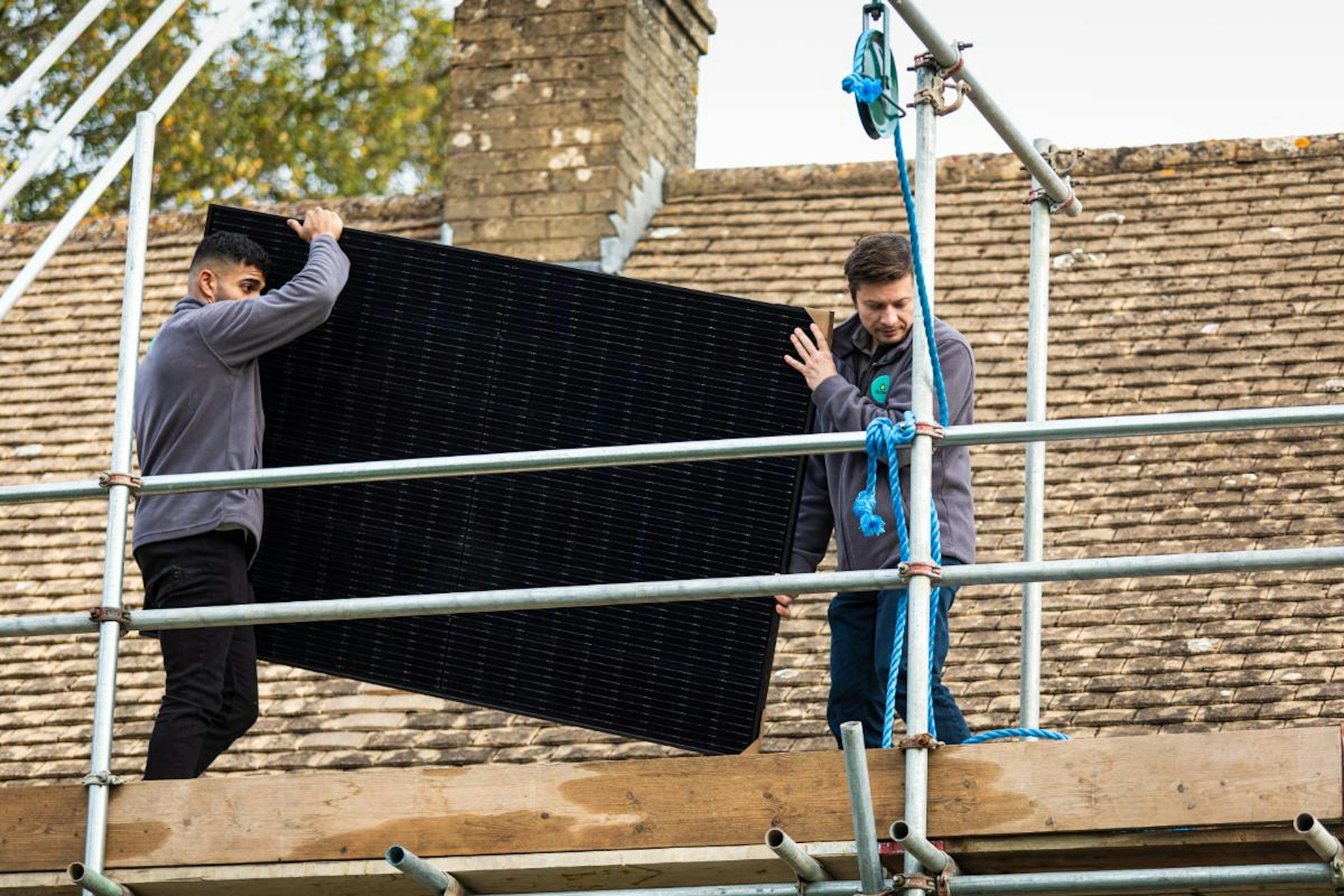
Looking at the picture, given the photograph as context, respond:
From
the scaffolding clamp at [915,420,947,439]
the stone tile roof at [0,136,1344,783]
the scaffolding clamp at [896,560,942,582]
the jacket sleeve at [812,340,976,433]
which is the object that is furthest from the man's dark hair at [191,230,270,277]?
the stone tile roof at [0,136,1344,783]

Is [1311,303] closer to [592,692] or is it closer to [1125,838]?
[592,692]

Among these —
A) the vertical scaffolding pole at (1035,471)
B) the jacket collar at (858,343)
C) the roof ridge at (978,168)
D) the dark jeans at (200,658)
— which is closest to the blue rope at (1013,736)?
the vertical scaffolding pole at (1035,471)

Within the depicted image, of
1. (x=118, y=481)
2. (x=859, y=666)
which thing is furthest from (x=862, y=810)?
(x=118, y=481)

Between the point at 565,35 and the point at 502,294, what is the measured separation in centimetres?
645

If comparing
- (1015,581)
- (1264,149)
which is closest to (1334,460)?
(1264,149)

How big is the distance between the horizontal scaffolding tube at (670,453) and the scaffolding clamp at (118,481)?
0.08ft

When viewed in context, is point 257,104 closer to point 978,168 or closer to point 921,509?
point 978,168

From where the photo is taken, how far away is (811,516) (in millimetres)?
6473

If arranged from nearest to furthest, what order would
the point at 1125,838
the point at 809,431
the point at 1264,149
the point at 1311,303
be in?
the point at 1125,838 → the point at 809,431 → the point at 1311,303 → the point at 1264,149

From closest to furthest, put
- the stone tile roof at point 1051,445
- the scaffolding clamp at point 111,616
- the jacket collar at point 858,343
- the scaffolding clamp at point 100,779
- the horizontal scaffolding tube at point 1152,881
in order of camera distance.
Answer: the horizontal scaffolding tube at point 1152,881
the scaffolding clamp at point 100,779
the scaffolding clamp at point 111,616
the jacket collar at point 858,343
the stone tile roof at point 1051,445

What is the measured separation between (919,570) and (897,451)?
421mm

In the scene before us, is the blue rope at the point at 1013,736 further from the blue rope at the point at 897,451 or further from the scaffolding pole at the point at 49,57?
the scaffolding pole at the point at 49,57

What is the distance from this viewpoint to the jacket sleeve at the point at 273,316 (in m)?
6.21

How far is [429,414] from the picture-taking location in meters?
6.60
